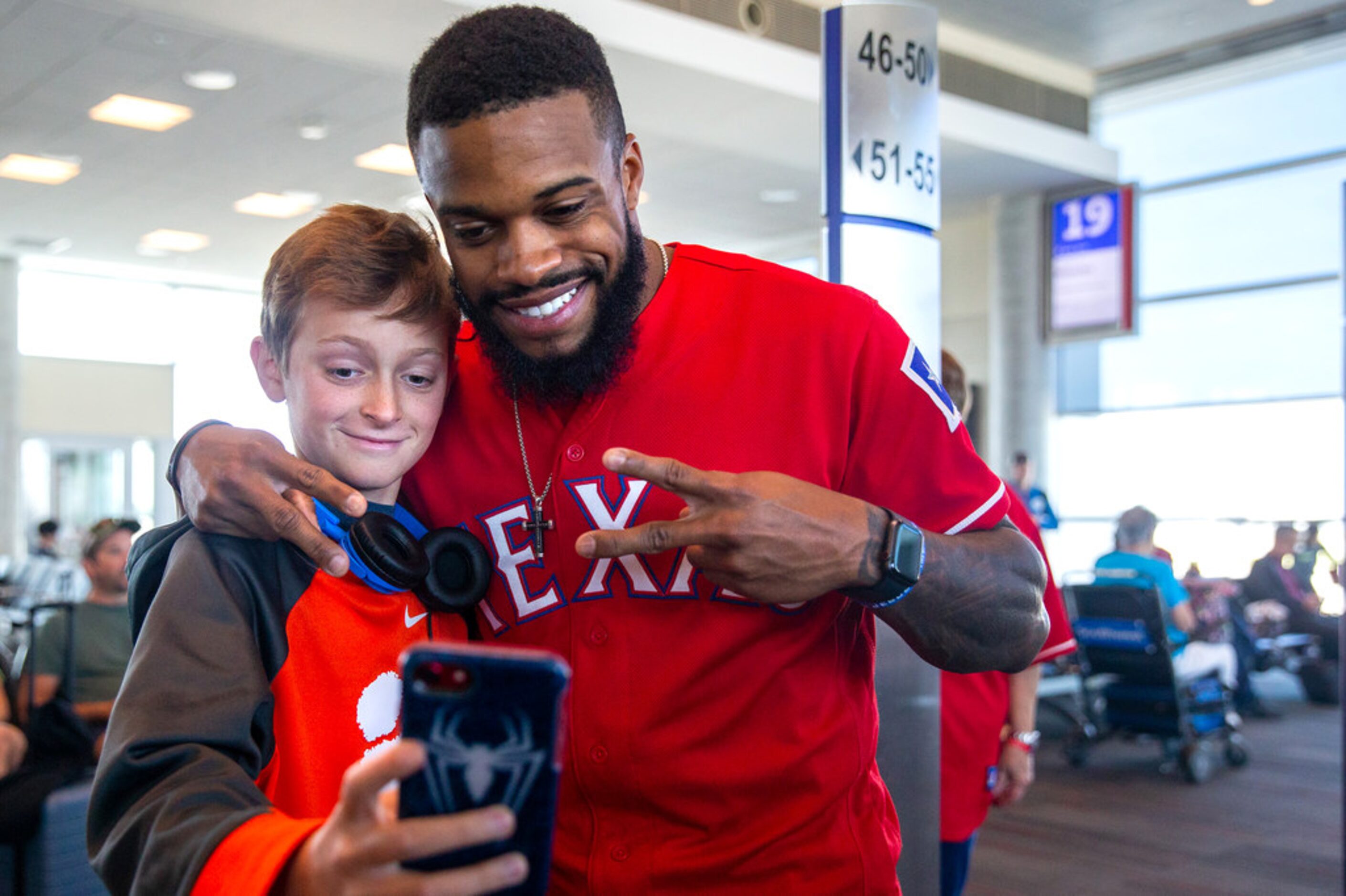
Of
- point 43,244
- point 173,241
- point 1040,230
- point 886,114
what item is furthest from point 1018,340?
point 43,244

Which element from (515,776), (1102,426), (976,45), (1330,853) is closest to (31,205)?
(976,45)

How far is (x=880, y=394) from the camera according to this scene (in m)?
1.19

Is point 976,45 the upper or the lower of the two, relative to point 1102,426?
upper

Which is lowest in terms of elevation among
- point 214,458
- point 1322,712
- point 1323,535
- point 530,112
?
point 1322,712

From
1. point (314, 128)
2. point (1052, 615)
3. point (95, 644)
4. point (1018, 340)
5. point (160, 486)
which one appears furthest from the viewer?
point (160, 486)

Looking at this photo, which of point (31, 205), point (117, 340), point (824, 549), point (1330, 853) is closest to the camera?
point (824, 549)

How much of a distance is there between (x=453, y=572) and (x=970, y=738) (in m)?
1.94

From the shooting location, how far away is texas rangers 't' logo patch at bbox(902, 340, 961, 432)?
1.20 metres

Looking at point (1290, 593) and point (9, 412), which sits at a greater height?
point (9, 412)

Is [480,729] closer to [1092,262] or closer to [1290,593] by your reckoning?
[1290,593]

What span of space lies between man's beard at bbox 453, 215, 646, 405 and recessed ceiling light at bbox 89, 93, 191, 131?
7623mm

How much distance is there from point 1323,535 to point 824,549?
33.0ft

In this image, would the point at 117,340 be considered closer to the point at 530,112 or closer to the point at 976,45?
the point at 976,45

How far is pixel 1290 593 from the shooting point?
29.7 ft
